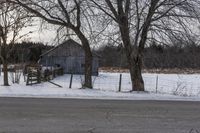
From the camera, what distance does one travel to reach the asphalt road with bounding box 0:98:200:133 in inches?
353

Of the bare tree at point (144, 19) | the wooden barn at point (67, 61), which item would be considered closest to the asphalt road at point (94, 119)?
the bare tree at point (144, 19)

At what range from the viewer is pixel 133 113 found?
1216 cm

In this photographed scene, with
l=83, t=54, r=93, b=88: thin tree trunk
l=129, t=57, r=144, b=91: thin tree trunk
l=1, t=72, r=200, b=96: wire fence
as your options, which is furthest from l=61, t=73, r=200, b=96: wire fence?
l=83, t=54, r=93, b=88: thin tree trunk

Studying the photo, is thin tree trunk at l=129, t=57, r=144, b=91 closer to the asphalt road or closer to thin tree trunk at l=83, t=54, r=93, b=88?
thin tree trunk at l=83, t=54, r=93, b=88

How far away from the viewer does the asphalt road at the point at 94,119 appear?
8.98m

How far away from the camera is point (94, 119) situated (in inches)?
417

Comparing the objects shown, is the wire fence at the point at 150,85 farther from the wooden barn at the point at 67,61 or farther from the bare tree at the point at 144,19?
the wooden barn at the point at 67,61

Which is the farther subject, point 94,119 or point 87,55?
point 87,55

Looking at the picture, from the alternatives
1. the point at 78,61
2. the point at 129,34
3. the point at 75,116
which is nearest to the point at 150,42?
the point at 129,34

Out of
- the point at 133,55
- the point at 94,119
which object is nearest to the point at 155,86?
the point at 133,55

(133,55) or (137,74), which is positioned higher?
(133,55)

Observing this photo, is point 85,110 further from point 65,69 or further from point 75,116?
point 65,69

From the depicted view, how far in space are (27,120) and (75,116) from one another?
5.15ft

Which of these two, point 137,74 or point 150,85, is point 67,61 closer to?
point 150,85
